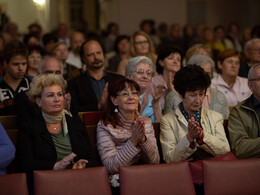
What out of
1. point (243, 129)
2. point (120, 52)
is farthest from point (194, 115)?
point (120, 52)

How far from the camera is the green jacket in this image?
319cm

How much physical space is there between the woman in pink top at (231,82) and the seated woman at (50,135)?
200 cm

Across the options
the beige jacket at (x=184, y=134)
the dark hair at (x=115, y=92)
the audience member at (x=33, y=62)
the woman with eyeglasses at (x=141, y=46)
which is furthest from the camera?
the woman with eyeglasses at (x=141, y=46)

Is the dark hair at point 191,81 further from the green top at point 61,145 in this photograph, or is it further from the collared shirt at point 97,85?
the collared shirt at point 97,85

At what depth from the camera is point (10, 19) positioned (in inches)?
445

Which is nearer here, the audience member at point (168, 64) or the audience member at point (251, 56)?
the audience member at point (168, 64)

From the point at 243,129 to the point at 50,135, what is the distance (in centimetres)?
147

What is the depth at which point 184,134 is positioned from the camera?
318 centimetres

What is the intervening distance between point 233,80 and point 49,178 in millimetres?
2814

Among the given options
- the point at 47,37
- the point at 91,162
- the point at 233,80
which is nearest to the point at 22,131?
the point at 91,162

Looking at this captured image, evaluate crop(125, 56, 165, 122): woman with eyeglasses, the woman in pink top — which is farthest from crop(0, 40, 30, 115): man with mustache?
the woman in pink top

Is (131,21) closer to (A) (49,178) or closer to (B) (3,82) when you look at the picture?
(B) (3,82)

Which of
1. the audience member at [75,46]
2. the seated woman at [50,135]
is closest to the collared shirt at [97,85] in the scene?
the seated woman at [50,135]

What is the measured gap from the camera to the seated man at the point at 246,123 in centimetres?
321
